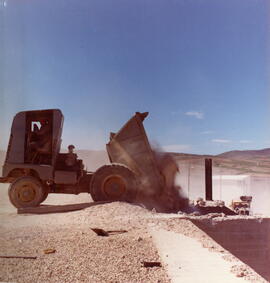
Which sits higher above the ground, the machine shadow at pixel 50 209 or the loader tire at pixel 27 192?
the loader tire at pixel 27 192

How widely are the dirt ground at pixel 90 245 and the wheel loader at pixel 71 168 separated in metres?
1.04

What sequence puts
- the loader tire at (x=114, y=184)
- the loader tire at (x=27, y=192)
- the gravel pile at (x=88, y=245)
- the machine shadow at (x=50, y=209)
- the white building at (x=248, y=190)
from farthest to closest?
the white building at (x=248, y=190)
the loader tire at (x=114, y=184)
the loader tire at (x=27, y=192)
the machine shadow at (x=50, y=209)
the gravel pile at (x=88, y=245)

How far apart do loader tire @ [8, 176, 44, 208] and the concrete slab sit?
4.37 m

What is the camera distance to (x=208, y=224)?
9.48 meters

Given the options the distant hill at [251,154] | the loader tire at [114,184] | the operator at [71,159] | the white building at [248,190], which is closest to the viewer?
the loader tire at [114,184]

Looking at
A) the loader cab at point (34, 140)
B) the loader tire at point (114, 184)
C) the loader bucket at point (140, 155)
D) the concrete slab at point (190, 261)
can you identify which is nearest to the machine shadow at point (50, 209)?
the loader tire at point (114, 184)

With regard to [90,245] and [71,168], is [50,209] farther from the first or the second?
[90,245]

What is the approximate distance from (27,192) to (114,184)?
2.55m

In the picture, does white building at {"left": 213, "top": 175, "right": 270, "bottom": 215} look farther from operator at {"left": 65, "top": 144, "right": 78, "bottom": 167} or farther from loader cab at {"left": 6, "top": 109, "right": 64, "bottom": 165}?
loader cab at {"left": 6, "top": 109, "right": 64, "bottom": 165}

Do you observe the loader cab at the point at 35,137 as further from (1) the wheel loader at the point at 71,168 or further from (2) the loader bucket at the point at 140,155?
(2) the loader bucket at the point at 140,155

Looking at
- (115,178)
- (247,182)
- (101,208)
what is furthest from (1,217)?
(247,182)

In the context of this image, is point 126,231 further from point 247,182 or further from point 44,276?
point 247,182

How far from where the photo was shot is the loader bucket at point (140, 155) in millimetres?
11023

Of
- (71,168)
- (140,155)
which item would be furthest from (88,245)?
(140,155)
